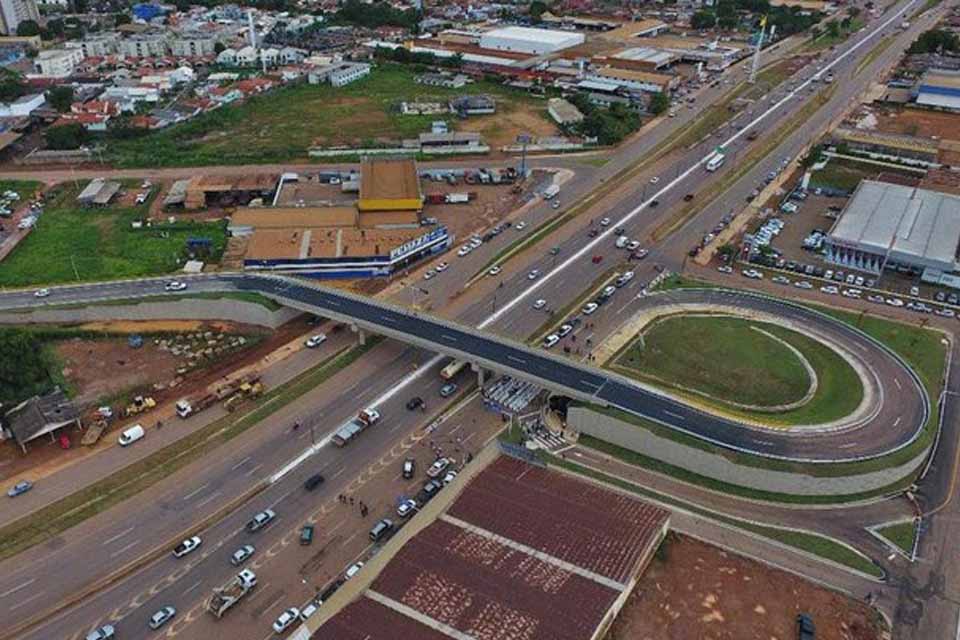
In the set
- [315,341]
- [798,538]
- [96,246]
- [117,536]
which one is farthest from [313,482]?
[96,246]

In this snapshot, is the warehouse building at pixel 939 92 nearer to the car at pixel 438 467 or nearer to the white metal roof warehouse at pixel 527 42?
the white metal roof warehouse at pixel 527 42

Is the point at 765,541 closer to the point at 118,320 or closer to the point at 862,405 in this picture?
the point at 862,405

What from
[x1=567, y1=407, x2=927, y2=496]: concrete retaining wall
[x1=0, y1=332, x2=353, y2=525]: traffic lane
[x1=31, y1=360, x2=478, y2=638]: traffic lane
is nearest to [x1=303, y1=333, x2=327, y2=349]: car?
[x1=0, y1=332, x2=353, y2=525]: traffic lane

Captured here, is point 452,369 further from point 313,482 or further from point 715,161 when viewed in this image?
point 715,161

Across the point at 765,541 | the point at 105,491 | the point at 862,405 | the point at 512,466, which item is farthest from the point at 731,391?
the point at 105,491

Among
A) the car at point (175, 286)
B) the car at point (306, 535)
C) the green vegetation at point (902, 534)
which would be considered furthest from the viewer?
the car at point (175, 286)

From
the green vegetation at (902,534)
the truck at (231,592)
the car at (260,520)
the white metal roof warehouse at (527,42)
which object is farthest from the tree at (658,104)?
the truck at (231,592)

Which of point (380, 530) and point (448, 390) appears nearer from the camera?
point (380, 530)

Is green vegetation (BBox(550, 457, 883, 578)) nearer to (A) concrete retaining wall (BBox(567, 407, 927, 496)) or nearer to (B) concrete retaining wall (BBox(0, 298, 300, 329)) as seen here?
(A) concrete retaining wall (BBox(567, 407, 927, 496))
